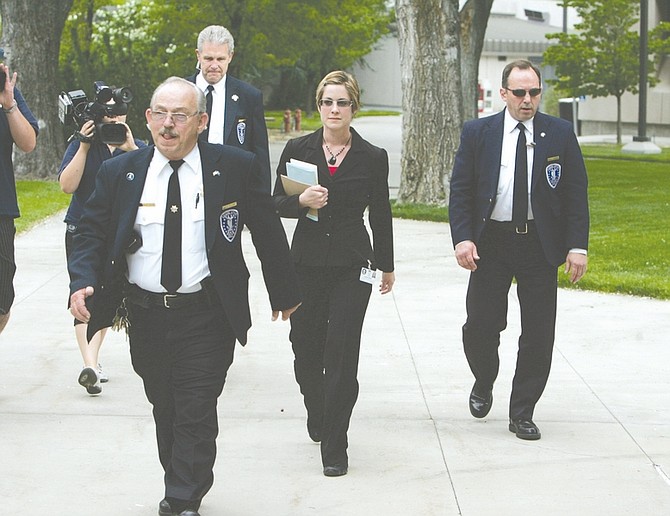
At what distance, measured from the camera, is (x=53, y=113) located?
77.3ft

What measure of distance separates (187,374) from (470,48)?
20.1m

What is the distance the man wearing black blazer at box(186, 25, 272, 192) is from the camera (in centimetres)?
780

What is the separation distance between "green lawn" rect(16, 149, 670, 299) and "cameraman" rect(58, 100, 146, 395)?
5.57 metres

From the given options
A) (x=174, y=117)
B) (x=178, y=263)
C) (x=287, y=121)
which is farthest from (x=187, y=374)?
(x=287, y=121)

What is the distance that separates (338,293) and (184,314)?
1147mm

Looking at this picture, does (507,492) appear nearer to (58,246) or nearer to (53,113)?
(58,246)

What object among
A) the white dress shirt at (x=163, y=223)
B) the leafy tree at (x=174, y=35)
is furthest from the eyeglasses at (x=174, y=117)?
the leafy tree at (x=174, y=35)

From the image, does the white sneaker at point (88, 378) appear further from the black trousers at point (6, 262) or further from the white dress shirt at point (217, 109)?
the white dress shirt at point (217, 109)

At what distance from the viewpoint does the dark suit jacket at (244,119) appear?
7.96 metres

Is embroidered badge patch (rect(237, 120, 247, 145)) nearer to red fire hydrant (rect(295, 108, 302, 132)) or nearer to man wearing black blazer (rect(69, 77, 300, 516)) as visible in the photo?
man wearing black blazer (rect(69, 77, 300, 516))

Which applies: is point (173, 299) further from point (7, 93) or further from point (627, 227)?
point (627, 227)

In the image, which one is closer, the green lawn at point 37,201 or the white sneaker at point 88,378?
the white sneaker at point 88,378

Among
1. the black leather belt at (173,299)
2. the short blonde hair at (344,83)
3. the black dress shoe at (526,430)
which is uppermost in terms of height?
the short blonde hair at (344,83)

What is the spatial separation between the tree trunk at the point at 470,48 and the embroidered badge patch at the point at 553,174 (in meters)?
17.6
